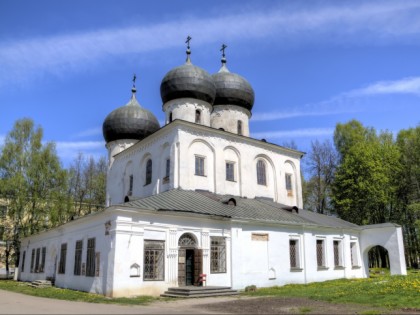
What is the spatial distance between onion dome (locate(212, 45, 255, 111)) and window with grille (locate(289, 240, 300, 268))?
1156 centimetres

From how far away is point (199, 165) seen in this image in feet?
76.9

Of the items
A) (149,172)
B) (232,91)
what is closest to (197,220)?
(149,172)

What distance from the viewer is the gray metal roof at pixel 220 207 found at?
1757 centimetres

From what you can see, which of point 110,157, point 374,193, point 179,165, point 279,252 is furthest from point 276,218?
point 374,193

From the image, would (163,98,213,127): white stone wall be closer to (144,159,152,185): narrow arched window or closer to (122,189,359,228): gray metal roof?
(144,159,152,185): narrow arched window

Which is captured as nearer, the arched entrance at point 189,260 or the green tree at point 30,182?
the arched entrance at point 189,260

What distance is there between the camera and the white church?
1638cm

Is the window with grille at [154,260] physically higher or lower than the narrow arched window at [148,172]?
lower

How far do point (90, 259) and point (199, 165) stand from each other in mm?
8505

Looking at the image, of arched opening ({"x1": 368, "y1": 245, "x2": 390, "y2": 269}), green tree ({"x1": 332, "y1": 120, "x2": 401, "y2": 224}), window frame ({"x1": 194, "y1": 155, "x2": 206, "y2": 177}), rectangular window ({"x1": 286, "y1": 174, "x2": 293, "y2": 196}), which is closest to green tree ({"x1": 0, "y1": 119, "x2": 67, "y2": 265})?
window frame ({"x1": 194, "y1": 155, "x2": 206, "y2": 177})

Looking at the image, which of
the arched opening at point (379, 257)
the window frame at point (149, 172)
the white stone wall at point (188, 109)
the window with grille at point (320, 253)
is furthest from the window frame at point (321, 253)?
the arched opening at point (379, 257)

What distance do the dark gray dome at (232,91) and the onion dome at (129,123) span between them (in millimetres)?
5091

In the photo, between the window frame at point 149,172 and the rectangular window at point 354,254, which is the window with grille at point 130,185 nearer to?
the window frame at point 149,172

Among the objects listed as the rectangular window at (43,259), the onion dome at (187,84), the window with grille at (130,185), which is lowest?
the rectangular window at (43,259)
